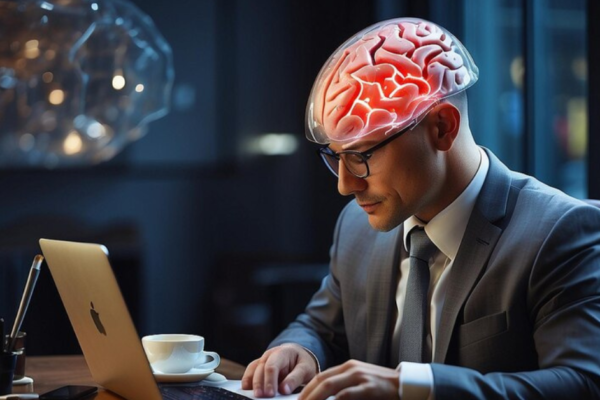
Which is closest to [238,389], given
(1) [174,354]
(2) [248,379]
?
(2) [248,379]

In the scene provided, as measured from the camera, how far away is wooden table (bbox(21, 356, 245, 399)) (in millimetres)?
1822

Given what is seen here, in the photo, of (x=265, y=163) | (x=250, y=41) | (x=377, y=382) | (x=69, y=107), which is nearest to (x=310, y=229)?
(x=265, y=163)

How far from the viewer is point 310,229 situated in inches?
219

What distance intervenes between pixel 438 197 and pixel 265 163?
366cm

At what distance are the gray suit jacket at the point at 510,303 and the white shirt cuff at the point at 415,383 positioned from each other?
0.01 m

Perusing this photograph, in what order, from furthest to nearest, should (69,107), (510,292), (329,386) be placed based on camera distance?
(69,107)
(510,292)
(329,386)

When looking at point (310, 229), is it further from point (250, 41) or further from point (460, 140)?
point (460, 140)

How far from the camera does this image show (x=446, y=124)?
72.9 inches

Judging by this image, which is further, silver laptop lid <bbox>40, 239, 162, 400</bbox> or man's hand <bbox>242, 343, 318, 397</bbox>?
man's hand <bbox>242, 343, 318, 397</bbox>

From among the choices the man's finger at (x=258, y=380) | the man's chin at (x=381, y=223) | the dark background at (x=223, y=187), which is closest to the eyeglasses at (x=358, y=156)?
the man's chin at (x=381, y=223)

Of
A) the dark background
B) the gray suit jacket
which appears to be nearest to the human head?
the gray suit jacket

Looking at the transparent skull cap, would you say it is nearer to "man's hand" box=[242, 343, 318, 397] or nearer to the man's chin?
the man's chin

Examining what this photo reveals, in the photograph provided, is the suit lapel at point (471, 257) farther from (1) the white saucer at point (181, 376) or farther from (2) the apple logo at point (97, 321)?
(2) the apple logo at point (97, 321)

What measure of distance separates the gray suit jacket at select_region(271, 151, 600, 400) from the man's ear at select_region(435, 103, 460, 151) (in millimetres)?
132
